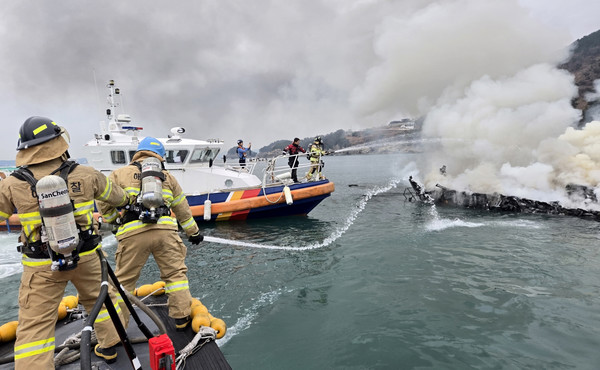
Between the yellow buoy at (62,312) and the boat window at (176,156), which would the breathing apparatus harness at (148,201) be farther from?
the boat window at (176,156)

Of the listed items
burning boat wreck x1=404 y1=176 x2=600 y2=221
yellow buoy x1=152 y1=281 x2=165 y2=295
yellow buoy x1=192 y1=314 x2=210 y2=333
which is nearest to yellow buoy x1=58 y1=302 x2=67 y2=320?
yellow buoy x1=152 y1=281 x2=165 y2=295

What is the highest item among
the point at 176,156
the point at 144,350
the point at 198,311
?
the point at 176,156

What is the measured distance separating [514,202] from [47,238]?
13.6 m

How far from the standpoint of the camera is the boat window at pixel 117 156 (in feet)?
35.2

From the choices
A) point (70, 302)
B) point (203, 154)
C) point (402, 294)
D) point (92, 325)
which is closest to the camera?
point (92, 325)

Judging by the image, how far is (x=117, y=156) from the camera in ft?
35.4

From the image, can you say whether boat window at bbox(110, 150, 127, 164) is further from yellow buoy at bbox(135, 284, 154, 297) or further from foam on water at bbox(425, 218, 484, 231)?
foam on water at bbox(425, 218, 484, 231)

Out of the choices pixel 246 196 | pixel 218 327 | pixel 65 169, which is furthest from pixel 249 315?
pixel 246 196

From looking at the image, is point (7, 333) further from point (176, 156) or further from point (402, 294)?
point (176, 156)

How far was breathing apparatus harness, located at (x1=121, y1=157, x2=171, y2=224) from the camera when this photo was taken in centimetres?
281

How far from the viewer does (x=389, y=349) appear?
3.75m

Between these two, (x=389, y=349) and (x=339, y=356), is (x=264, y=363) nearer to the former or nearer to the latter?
(x=339, y=356)

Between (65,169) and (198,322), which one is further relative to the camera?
(198,322)

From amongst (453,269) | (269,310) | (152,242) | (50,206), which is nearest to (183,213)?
(152,242)
